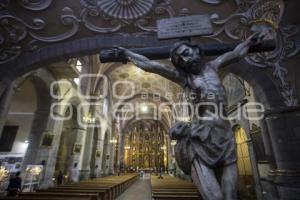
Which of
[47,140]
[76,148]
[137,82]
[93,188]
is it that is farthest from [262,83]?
[137,82]

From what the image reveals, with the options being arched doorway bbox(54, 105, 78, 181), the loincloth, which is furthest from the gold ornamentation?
arched doorway bbox(54, 105, 78, 181)

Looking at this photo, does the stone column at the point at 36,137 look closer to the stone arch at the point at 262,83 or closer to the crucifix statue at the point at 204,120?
the stone arch at the point at 262,83

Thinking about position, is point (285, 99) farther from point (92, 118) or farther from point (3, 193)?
point (92, 118)

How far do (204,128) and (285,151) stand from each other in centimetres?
332

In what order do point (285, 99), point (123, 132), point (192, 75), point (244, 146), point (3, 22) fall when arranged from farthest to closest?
point (123, 132) < point (244, 146) < point (3, 22) < point (285, 99) < point (192, 75)

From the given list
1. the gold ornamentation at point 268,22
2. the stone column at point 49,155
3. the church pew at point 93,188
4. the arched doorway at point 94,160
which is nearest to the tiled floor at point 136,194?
the church pew at point 93,188

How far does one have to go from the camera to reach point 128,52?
2.02 meters

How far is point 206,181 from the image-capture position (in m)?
1.51

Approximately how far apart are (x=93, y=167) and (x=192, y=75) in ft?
50.9

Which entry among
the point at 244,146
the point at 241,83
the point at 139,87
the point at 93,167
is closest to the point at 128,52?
the point at 241,83

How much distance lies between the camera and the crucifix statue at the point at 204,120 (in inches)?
60.7

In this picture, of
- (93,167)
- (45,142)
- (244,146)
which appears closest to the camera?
(244,146)

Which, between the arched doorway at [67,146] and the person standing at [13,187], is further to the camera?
the arched doorway at [67,146]

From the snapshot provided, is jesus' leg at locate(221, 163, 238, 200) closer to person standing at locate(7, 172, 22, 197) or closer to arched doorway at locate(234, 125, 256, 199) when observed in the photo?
arched doorway at locate(234, 125, 256, 199)
